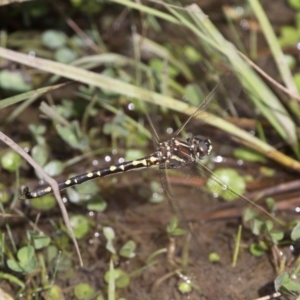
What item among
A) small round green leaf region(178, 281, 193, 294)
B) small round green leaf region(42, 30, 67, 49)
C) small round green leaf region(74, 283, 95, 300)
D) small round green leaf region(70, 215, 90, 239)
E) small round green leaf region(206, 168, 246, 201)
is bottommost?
small round green leaf region(74, 283, 95, 300)

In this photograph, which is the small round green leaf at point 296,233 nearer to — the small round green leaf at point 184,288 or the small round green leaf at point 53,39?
the small round green leaf at point 184,288

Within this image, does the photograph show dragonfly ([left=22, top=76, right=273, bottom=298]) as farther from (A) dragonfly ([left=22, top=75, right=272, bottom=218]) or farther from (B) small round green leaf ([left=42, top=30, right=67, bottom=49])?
(B) small round green leaf ([left=42, top=30, right=67, bottom=49])

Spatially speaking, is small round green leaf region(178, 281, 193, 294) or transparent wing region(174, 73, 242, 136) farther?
transparent wing region(174, 73, 242, 136)

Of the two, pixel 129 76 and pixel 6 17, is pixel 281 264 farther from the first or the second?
pixel 6 17

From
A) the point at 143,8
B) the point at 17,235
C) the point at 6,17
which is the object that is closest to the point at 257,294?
the point at 17,235

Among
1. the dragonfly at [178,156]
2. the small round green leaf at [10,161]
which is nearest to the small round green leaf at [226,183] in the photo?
the dragonfly at [178,156]

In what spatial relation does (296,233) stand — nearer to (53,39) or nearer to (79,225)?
(79,225)

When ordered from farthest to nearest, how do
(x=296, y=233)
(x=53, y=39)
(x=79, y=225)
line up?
(x=53, y=39) → (x=79, y=225) → (x=296, y=233)

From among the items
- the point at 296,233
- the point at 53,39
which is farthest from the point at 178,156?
the point at 53,39

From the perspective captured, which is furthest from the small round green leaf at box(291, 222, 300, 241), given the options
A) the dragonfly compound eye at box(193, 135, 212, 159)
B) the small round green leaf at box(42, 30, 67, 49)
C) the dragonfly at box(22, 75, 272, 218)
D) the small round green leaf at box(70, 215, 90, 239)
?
the small round green leaf at box(42, 30, 67, 49)

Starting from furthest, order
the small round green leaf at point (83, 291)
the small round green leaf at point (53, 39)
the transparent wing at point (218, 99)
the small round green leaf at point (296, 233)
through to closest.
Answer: the small round green leaf at point (53, 39) → the transparent wing at point (218, 99) → the small round green leaf at point (83, 291) → the small round green leaf at point (296, 233)

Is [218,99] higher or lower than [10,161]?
higher
